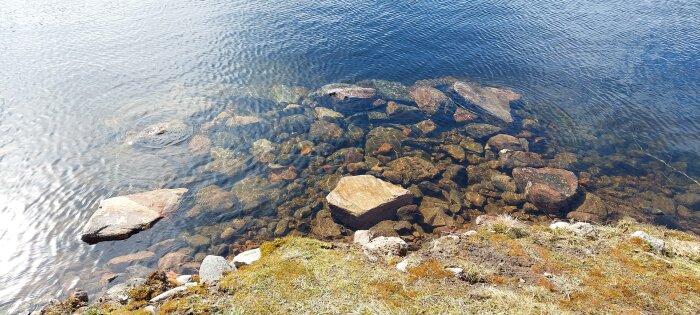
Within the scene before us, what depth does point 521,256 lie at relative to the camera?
13.1 meters

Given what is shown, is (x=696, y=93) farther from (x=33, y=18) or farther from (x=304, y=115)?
(x=33, y=18)

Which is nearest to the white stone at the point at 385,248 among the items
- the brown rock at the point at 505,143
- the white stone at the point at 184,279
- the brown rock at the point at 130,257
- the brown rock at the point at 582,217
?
the white stone at the point at 184,279

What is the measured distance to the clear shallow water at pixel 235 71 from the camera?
20.0 meters

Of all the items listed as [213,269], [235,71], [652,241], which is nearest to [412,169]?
[652,241]

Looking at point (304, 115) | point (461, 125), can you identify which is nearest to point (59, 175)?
point (304, 115)

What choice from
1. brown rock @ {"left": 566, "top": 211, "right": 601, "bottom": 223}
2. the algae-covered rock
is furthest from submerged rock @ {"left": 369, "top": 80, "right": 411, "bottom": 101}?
brown rock @ {"left": 566, "top": 211, "right": 601, "bottom": 223}

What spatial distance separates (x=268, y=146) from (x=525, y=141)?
17.7 m

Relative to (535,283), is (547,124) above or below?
below

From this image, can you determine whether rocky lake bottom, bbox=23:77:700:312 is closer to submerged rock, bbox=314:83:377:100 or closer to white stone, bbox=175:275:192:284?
submerged rock, bbox=314:83:377:100

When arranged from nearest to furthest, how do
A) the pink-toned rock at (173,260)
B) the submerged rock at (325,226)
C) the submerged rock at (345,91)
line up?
the pink-toned rock at (173,260) < the submerged rock at (325,226) < the submerged rock at (345,91)

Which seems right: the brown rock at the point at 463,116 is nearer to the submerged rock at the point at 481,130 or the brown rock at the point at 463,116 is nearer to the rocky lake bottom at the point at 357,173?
→ the rocky lake bottom at the point at 357,173

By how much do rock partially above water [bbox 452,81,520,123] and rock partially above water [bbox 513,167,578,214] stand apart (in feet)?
22.2

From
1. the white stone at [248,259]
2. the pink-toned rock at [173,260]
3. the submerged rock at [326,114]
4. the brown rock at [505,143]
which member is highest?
the submerged rock at [326,114]

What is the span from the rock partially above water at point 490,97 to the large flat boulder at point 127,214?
74.8ft
